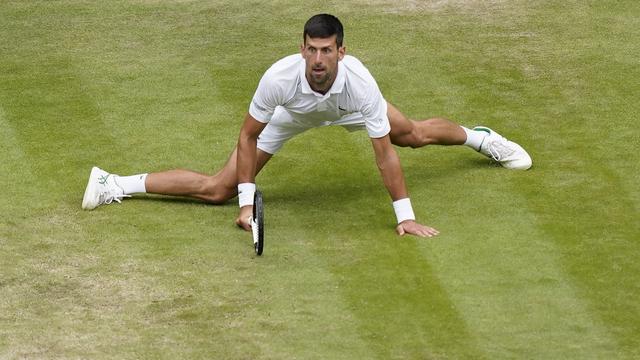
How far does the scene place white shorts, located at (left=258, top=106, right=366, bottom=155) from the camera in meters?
13.7

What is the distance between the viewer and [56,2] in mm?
20000

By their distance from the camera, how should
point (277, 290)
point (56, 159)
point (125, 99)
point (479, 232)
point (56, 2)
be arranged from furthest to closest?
point (56, 2), point (125, 99), point (56, 159), point (479, 232), point (277, 290)

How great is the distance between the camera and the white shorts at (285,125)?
13711mm

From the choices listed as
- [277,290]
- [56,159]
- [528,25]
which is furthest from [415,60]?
[277,290]

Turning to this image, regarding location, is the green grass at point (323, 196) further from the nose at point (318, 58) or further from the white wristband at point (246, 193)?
the nose at point (318, 58)

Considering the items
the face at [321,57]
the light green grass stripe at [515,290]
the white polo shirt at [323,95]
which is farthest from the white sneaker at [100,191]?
the light green grass stripe at [515,290]

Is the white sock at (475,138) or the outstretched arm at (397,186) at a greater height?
the outstretched arm at (397,186)

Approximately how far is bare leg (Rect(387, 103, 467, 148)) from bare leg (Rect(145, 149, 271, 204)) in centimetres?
118

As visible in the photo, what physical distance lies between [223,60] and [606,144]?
4.81 meters

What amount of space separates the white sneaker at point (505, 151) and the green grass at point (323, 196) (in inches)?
7.3

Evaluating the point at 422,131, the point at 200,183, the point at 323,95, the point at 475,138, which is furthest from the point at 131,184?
the point at 475,138

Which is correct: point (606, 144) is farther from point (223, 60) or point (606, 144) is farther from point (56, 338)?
point (56, 338)

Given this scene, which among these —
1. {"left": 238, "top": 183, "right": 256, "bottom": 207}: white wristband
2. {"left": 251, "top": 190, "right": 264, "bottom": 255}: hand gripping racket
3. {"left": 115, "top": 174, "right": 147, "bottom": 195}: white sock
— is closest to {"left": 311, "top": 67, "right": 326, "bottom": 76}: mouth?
{"left": 251, "top": 190, "right": 264, "bottom": 255}: hand gripping racket

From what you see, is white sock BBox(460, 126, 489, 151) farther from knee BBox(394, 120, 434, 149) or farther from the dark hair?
the dark hair
